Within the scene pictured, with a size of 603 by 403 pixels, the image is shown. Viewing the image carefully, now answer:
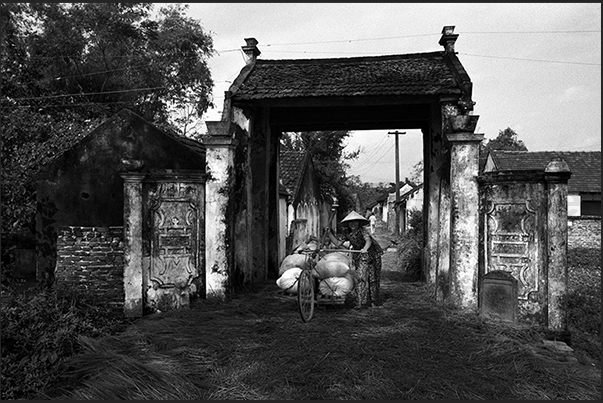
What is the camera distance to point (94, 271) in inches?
378

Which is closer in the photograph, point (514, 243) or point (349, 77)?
point (514, 243)

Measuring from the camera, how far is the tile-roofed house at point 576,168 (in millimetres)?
23469

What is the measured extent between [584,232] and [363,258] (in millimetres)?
17420

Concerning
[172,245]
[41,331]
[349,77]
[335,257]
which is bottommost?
[41,331]

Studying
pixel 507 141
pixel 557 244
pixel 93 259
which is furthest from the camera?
pixel 507 141

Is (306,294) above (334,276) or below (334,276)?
below

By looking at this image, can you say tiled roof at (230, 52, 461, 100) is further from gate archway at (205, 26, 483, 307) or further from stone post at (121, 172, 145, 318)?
stone post at (121, 172, 145, 318)

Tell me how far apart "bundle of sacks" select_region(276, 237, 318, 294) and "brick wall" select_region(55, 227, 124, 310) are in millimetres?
3320

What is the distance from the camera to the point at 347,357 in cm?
585

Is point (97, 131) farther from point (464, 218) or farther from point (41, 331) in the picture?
point (464, 218)

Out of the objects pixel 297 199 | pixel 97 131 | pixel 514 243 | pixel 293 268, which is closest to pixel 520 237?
pixel 514 243

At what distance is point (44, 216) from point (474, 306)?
827cm

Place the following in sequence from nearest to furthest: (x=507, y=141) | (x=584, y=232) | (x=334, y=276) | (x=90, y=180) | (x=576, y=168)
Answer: (x=334, y=276)
(x=90, y=180)
(x=584, y=232)
(x=576, y=168)
(x=507, y=141)

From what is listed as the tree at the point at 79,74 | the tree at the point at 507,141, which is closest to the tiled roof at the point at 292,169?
the tree at the point at 79,74
